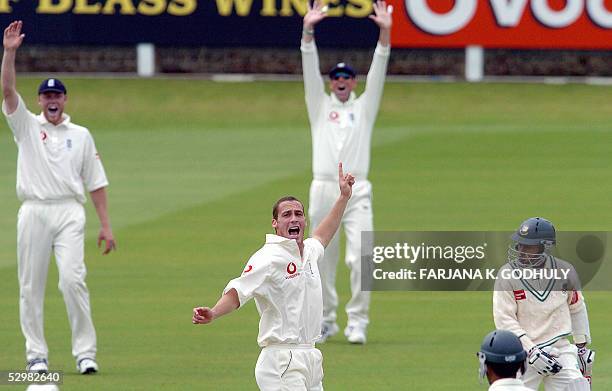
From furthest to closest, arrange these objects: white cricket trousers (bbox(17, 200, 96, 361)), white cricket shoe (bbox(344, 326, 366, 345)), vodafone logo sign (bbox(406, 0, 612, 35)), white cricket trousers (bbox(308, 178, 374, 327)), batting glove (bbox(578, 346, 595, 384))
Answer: vodafone logo sign (bbox(406, 0, 612, 35)) < white cricket trousers (bbox(308, 178, 374, 327)) < white cricket shoe (bbox(344, 326, 366, 345)) < white cricket trousers (bbox(17, 200, 96, 361)) < batting glove (bbox(578, 346, 595, 384))

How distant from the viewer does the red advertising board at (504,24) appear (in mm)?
26094

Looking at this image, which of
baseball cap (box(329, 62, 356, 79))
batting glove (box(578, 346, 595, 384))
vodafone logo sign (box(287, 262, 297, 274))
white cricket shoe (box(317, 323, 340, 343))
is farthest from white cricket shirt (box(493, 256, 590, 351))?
baseball cap (box(329, 62, 356, 79))

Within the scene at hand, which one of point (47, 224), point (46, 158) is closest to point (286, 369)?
point (47, 224)

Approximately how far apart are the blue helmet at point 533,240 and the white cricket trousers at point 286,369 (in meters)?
1.43

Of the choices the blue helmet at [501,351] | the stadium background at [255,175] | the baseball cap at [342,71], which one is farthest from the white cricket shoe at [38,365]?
the blue helmet at [501,351]

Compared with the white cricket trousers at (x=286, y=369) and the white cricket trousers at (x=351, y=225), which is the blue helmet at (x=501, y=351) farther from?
the white cricket trousers at (x=351, y=225)

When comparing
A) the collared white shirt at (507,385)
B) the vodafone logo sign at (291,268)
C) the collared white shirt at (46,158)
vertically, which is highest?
the collared white shirt at (46,158)

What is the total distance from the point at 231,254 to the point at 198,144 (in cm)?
691

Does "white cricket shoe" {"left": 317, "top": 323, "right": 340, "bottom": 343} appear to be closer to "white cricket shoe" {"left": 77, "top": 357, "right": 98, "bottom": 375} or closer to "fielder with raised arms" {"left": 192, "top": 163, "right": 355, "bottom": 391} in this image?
"white cricket shoe" {"left": 77, "top": 357, "right": 98, "bottom": 375}

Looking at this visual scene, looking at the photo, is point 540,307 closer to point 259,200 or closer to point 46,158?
point 46,158

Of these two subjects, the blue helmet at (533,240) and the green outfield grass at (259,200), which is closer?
the blue helmet at (533,240)

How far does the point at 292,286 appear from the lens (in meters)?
8.84

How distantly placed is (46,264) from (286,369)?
3515mm

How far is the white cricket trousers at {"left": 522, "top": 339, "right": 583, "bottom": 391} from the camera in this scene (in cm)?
923
